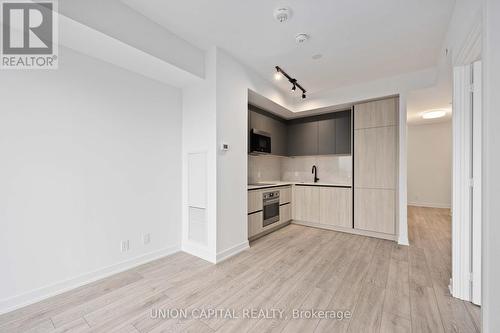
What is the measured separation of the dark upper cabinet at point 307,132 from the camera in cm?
421

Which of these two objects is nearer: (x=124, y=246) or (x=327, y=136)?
(x=124, y=246)

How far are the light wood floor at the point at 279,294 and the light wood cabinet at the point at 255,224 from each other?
342mm

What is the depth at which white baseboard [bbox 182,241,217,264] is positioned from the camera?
110 inches

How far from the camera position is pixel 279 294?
2.05 metres

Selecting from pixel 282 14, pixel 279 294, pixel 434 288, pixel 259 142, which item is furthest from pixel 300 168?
pixel 282 14

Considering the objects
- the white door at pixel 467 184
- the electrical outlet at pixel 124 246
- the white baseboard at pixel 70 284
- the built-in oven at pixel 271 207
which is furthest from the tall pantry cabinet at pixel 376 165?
the electrical outlet at pixel 124 246

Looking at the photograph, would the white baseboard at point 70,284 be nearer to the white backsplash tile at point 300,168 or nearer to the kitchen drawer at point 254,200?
the kitchen drawer at point 254,200

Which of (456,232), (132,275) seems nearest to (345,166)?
(456,232)

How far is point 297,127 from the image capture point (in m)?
4.92

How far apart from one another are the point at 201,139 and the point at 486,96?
2701 mm

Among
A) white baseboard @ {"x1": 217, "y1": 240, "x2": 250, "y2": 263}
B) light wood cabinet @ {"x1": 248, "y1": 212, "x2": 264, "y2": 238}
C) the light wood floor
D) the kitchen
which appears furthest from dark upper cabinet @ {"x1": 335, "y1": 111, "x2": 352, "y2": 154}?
white baseboard @ {"x1": 217, "y1": 240, "x2": 250, "y2": 263}

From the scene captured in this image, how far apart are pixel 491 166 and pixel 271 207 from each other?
312 centimetres

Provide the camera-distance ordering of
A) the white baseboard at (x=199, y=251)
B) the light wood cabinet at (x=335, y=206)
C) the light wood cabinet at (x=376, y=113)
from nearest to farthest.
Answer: the white baseboard at (x=199, y=251)
the light wood cabinet at (x=376, y=113)
the light wood cabinet at (x=335, y=206)

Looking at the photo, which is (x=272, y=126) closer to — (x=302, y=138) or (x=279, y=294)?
(x=302, y=138)
